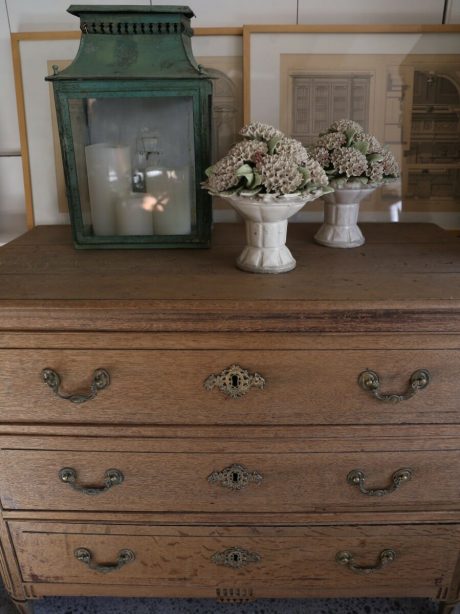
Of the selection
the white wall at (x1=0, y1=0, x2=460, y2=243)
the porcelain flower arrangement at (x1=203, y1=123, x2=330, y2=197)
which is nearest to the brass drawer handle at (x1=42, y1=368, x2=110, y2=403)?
the porcelain flower arrangement at (x1=203, y1=123, x2=330, y2=197)

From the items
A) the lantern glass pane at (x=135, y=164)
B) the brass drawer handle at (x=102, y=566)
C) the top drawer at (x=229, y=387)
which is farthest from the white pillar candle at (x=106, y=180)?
the brass drawer handle at (x=102, y=566)

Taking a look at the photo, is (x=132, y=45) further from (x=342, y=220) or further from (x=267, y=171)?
(x=342, y=220)

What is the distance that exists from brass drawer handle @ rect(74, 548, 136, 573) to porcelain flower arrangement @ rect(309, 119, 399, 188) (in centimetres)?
92

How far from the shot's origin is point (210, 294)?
0.97 m

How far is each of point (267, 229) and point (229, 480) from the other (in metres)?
0.51

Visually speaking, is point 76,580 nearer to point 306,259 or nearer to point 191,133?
point 306,259

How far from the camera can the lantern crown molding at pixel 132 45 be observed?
1.09 metres

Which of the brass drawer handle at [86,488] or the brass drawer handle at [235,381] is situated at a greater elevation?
the brass drawer handle at [235,381]

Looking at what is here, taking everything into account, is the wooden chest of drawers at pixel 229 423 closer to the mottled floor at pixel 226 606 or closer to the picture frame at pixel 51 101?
the mottled floor at pixel 226 606

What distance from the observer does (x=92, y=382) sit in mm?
1009

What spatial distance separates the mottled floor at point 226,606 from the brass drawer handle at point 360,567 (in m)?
0.26

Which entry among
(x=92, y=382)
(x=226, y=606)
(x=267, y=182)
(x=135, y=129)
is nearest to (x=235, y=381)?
(x=92, y=382)

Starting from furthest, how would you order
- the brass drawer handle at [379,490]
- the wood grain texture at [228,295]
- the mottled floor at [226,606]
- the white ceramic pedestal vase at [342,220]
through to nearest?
the mottled floor at [226,606]
the white ceramic pedestal vase at [342,220]
the brass drawer handle at [379,490]
the wood grain texture at [228,295]

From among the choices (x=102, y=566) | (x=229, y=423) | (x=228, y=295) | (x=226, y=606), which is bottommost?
(x=226, y=606)
